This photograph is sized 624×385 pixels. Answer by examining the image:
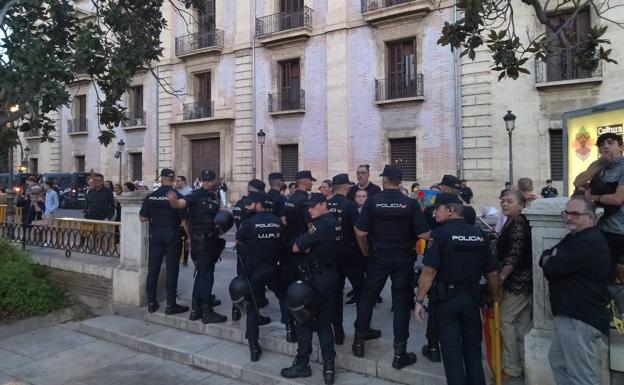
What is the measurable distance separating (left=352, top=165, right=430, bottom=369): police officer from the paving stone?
387 cm

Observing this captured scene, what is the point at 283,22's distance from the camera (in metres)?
21.7

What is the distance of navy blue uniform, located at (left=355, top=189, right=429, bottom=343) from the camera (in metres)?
4.76

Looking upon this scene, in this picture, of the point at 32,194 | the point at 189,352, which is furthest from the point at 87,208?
the point at 189,352

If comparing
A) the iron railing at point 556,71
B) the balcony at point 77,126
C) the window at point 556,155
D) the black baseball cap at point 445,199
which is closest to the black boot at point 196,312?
the black baseball cap at point 445,199

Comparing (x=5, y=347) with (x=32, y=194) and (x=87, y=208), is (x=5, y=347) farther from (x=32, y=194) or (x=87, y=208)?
(x=32, y=194)

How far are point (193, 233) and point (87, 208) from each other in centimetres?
522

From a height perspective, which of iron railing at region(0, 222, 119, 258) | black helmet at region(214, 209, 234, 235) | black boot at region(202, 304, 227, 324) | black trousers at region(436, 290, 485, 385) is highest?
black helmet at region(214, 209, 234, 235)

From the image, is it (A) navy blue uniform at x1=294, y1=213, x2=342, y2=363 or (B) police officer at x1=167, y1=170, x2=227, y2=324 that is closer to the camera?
(A) navy blue uniform at x1=294, y1=213, x2=342, y2=363

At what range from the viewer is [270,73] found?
72.3 ft

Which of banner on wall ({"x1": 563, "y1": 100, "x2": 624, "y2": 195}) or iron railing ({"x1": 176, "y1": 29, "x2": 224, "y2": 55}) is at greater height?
iron railing ({"x1": 176, "y1": 29, "x2": 224, "y2": 55})

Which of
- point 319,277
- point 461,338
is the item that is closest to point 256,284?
point 319,277

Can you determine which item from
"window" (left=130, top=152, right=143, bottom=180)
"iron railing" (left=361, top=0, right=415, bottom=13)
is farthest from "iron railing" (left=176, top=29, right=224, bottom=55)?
"iron railing" (left=361, top=0, right=415, bottom=13)

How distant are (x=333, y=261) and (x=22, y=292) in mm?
5088

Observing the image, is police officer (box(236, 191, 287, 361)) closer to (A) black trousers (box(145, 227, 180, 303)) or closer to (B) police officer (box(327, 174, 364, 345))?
(B) police officer (box(327, 174, 364, 345))
